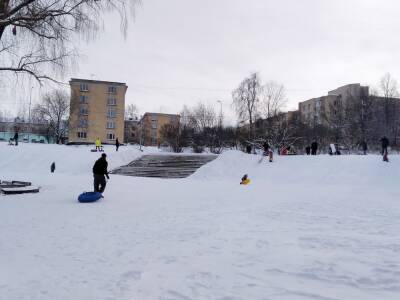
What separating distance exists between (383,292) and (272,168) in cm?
2105

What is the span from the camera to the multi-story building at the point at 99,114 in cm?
5872

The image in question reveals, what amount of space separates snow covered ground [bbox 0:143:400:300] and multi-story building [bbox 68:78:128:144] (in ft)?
159

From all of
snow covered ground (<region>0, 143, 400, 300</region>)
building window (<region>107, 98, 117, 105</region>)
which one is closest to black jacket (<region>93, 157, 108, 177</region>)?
snow covered ground (<region>0, 143, 400, 300</region>)

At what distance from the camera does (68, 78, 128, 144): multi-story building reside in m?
58.7

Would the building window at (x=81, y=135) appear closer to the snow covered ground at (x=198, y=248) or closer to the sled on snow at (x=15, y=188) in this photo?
the sled on snow at (x=15, y=188)

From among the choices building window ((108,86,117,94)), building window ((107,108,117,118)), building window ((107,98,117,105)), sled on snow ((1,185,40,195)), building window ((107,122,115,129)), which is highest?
building window ((108,86,117,94))

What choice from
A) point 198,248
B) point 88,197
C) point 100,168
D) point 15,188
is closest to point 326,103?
point 100,168

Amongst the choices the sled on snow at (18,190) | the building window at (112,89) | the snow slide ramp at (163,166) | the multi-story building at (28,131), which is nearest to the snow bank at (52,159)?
the snow slide ramp at (163,166)

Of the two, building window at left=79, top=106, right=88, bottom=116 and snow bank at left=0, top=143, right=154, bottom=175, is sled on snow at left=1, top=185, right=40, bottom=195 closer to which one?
snow bank at left=0, top=143, right=154, bottom=175

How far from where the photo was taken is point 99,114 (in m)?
59.9

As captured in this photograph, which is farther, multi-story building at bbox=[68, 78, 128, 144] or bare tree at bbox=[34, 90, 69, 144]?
multi-story building at bbox=[68, 78, 128, 144]

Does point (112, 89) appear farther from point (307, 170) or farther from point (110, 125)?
point (307, 170)

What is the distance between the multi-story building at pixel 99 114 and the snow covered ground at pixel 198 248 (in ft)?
159

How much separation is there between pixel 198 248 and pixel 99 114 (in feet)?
188
